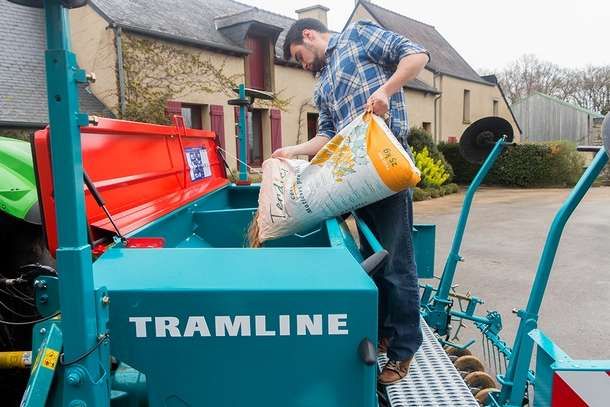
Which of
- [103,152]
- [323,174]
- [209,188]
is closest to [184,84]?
[209,188]

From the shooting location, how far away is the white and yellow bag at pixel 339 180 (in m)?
1.81

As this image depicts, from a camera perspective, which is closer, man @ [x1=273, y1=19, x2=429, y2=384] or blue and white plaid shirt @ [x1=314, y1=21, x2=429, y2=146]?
man @ [x1=273, y1=19, x2=429, y2=384]

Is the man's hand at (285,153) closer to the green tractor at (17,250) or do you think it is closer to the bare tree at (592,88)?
the green tractor at (17,250)

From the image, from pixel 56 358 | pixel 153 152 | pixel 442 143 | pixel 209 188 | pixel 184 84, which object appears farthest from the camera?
pixel 442 143

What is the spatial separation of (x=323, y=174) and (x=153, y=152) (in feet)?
6.64

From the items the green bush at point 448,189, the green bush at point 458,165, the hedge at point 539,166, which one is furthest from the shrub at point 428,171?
the green bush at point 458,165

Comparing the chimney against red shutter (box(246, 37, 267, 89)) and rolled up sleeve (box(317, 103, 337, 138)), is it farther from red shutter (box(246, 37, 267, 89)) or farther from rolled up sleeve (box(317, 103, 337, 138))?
rolled up sleeve (box(317, 103, 337, 138))

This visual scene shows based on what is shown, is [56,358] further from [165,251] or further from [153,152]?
[153,152]

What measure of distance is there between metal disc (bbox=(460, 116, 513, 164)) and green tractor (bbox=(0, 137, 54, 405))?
96.6 inches

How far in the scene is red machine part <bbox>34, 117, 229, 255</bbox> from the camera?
1.81 m

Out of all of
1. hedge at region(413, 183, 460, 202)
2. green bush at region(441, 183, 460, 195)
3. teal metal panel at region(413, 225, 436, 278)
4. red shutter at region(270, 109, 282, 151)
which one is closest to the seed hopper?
teal metal panel at region(413, 225, 436, 278)

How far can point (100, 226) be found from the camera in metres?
1.99

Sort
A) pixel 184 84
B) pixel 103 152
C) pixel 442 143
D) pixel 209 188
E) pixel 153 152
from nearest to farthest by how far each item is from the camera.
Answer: pixel 103 152 → pixel 153 152 → pixel 209 188 → pixel 184 84 → pixel 442 143

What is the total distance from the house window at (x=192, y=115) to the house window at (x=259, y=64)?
2136 mm
